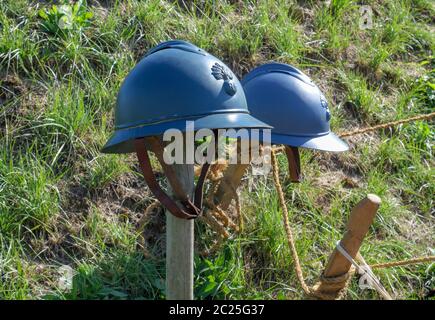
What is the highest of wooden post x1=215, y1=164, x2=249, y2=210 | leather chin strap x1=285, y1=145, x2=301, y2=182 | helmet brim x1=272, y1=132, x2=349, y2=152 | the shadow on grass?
helmet brim x1=272, y1=132, x2=349, y2=152

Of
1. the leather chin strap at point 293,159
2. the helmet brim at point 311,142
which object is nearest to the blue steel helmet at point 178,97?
the helmet brim at point 311,142

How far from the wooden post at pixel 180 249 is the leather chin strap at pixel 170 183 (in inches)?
2.3

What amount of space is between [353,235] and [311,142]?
57cm

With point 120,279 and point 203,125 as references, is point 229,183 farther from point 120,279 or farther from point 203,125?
point 203,125

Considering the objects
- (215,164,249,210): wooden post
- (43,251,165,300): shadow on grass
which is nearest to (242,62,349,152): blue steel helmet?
(215,164,249,210): wooden post

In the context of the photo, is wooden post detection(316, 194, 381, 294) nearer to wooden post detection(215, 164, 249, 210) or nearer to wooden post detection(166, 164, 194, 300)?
wooden post detection(166, 164, 194, 300)

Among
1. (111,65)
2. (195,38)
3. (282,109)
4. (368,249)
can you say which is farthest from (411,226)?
(111,65)

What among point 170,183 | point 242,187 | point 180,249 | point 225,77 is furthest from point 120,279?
point 225,77

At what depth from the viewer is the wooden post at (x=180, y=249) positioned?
9.25 feet

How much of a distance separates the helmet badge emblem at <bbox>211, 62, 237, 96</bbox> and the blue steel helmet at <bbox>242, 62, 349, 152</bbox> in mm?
660

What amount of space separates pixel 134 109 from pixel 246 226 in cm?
145

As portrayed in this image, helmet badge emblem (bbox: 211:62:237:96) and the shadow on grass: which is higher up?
helmet badge emblem (bbox: 211:62:237:96)

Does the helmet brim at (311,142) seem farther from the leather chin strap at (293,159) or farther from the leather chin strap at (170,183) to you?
the leather chin strap at (170,183)

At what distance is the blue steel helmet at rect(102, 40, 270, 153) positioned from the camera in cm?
260
